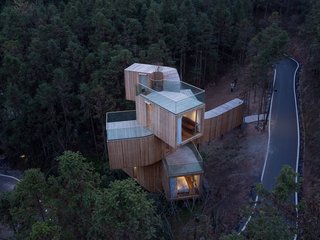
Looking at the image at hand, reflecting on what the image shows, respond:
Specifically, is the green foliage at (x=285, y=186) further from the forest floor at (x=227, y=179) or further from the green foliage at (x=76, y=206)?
the green foliage at (x=76, y=206)

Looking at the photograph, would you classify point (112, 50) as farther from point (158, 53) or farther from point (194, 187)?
point (194, 187)

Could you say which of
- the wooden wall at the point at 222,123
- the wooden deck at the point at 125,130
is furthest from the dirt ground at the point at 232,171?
the wooden deck at the point at 125,130

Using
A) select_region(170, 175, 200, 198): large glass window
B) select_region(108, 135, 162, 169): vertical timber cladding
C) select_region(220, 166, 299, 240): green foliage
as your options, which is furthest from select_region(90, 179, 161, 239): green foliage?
select_region(170, 175, 200, 198): large glass window

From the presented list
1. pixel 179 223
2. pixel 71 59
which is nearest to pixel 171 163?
pixel 179 223

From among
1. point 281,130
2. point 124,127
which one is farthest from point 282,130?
point 124,127

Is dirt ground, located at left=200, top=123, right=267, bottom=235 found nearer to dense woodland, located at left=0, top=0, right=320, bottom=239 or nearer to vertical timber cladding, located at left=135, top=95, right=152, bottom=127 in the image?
dense woodland, located at left=0, top=0, right=320, bottom=239

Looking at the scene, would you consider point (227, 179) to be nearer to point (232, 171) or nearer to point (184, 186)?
point (232, 171)
